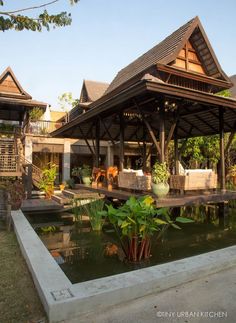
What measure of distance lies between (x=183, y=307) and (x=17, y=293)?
1.87 m

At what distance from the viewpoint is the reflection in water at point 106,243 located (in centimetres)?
423

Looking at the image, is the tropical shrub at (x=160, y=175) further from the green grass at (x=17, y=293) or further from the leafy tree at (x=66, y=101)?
the leafy tree at (x=66, y=101)

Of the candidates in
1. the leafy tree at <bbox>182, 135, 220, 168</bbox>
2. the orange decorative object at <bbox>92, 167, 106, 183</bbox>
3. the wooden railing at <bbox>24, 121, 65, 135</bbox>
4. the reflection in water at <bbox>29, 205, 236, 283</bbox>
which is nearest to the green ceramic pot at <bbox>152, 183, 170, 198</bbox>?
the reflection in water at <bbox>29, 205, 236, 283</bbox>

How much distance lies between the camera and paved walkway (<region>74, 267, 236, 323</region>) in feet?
8.64

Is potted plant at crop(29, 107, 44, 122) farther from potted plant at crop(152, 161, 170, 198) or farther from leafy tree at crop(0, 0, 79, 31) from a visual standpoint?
leafy tree at crop(0, 0, 79, 31)

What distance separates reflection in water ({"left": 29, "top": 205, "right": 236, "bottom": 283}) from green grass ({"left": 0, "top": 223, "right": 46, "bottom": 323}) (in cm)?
61

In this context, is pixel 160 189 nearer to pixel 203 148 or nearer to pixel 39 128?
pixel 203 148

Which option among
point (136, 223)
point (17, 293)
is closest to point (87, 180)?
point (136, 223)

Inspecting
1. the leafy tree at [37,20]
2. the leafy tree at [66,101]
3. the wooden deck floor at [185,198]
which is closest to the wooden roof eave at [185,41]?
the wooden deck floor at [185,198]

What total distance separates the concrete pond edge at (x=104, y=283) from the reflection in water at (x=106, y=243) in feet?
1.98

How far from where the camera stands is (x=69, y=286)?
9.63 feet

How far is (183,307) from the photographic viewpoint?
2840 millimetres

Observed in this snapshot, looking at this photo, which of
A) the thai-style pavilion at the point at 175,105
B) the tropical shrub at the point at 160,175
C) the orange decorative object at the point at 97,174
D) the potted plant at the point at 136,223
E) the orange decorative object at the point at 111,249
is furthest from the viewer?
the orange decorative object at the point at 97,174

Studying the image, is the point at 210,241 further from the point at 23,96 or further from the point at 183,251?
the point at 23,96
